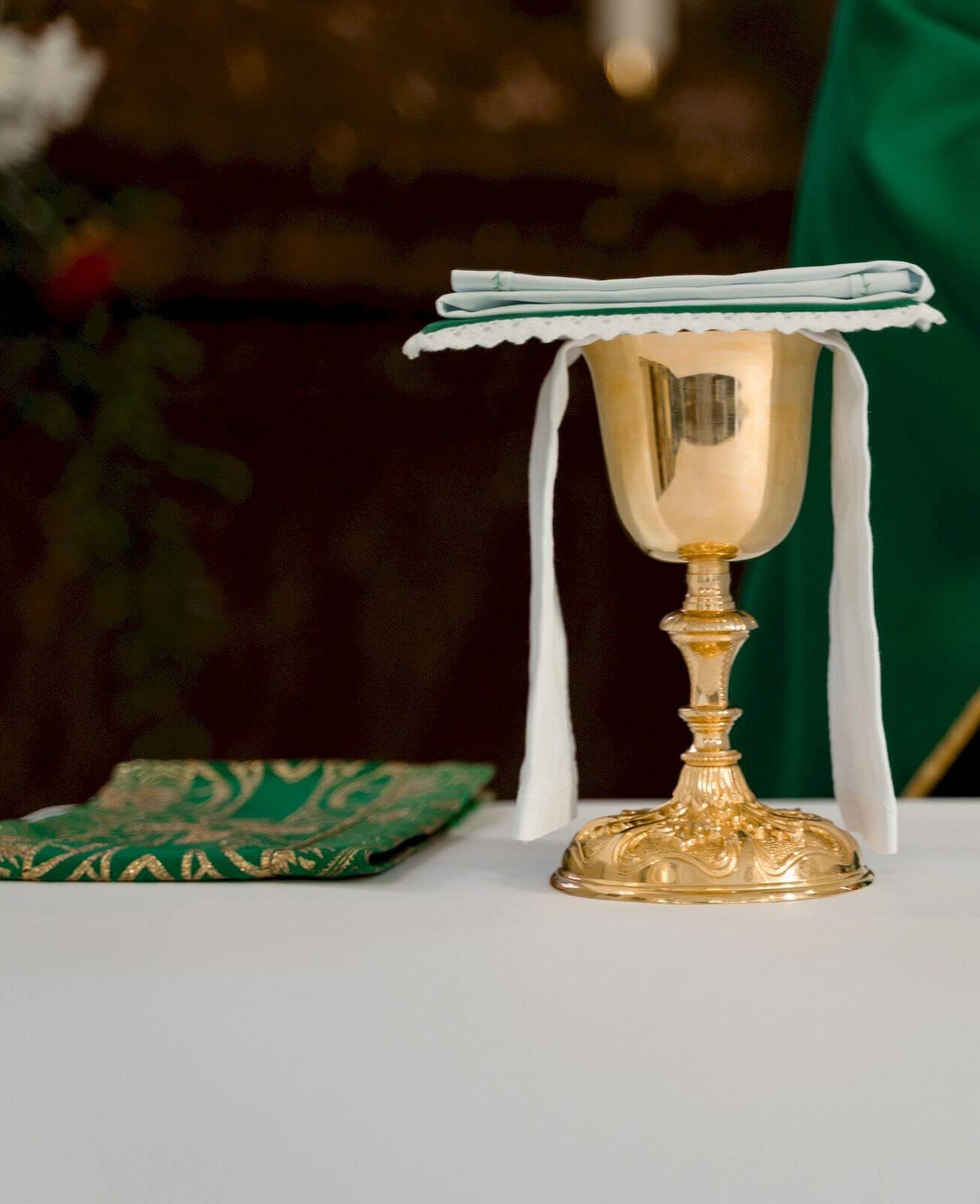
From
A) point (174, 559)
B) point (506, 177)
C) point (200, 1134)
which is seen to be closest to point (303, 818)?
point (200, 1134)

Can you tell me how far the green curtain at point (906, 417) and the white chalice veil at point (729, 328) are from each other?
1.40 feet

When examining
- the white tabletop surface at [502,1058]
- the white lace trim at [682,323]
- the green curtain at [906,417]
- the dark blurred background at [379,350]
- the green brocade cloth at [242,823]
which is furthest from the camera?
the dark blurred background at [379,350]

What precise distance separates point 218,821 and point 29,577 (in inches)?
48.6

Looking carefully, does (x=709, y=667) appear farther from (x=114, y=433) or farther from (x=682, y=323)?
(x=114, y=433)

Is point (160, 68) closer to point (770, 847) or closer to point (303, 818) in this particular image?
point (303, 818)

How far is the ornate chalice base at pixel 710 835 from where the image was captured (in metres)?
0.65

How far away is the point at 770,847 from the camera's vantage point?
66cm

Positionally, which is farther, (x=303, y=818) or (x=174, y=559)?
(x=174, y=559)

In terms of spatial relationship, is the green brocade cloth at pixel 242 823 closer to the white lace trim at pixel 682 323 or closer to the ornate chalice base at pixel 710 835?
the ornate chalice base at pixel 710 835

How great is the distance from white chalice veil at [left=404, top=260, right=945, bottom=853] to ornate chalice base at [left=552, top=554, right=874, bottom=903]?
27 millimetres

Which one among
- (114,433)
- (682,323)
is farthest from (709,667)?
(114,433)

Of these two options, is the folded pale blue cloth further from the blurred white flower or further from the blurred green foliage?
the blurred green foliage

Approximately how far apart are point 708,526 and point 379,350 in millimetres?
1376

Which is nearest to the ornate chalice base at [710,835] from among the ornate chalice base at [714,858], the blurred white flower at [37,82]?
the ornate chalice base at [714,858]
